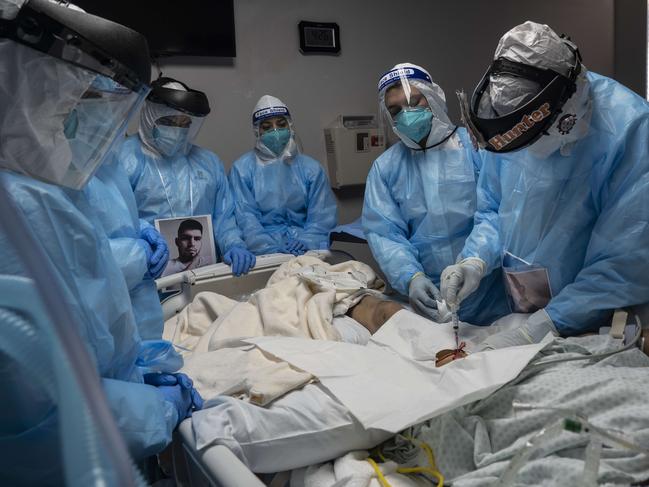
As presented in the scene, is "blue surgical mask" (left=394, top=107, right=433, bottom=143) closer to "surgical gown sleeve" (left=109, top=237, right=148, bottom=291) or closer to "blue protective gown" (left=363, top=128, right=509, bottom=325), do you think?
"blue protective gown" (left=363, top=128, right=509, bottom=325)

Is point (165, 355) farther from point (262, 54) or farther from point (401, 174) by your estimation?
point (262, 54)

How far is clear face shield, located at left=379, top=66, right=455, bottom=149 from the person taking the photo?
2197mm

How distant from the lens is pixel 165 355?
54.6 inches

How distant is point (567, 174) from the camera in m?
1.54

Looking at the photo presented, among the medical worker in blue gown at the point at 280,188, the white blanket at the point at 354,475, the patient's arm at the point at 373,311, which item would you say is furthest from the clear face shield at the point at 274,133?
the white blanket at the point at 354,475

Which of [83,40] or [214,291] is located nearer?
[83,40]

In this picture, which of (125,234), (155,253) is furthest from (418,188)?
(125,234)

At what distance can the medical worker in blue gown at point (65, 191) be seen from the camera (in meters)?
0.75

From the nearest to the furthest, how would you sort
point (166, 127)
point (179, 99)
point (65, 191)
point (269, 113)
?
point (65, 191)
point (179, 99)
point (166, 127)
point (269, 113)

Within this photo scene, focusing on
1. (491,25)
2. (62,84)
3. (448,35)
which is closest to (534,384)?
(62,84)

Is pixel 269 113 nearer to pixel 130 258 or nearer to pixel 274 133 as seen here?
pixel 274 133

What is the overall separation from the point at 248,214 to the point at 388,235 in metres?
1.27

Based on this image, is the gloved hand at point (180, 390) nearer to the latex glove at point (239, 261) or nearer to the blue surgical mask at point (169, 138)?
the latex glove at point (239, 261)

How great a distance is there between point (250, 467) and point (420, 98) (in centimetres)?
167
